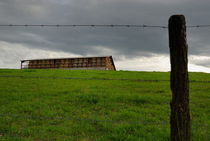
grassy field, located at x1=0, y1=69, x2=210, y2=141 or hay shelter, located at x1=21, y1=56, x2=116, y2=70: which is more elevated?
hay shelter, located at x1=21, y1=56, x2=116, y2=70

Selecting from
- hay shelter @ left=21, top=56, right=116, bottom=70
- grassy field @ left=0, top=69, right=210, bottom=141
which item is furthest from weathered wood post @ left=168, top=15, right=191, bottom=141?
hay shelter @ left=21, top=56, right=116, bottom=70

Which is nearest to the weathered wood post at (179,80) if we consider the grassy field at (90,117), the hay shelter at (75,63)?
the grassy field at (90,117)

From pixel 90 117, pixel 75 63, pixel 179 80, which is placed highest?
pixel 75 63

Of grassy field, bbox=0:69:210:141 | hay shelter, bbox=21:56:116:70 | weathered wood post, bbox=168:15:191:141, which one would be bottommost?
grassy field, bbox=0:69:210:141

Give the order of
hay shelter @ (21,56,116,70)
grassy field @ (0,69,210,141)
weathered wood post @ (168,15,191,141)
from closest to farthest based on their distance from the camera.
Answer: weathered wood post @ (168,15,191,141)
grassy field @ (0,69,210,141)
hay shelter @ (21,56,116,70)

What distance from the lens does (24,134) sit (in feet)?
23.8

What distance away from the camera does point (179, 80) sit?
4.41 m

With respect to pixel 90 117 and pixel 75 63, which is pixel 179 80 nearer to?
pixel 90 117

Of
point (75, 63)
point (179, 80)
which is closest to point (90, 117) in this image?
point (179, 80)

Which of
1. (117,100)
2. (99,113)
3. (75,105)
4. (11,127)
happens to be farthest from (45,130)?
(117,100)

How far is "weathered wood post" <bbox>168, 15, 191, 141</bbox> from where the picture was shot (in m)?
4.41

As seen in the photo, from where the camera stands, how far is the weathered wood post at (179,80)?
14.5 feet

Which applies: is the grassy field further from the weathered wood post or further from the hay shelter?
the hay shelter

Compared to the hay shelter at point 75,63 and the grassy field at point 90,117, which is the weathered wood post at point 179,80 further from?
the hay shelter at point 75,63
